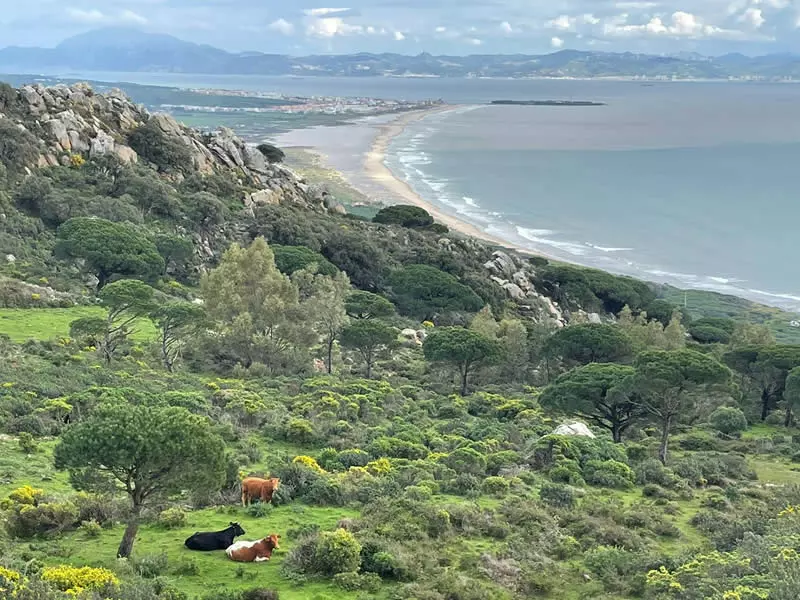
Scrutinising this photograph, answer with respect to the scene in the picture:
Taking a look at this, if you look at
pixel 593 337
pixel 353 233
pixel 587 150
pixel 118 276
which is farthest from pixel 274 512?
pixel 587 150

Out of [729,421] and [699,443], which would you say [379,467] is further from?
[729,421]

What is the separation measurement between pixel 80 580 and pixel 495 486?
1090 cm

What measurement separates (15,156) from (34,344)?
105 ft

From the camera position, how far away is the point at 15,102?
206 feet

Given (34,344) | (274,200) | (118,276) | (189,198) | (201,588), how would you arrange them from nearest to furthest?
1. (201,588)
2. (34,344)
3. (118,276)
4. (189,198)
5. (274,200)

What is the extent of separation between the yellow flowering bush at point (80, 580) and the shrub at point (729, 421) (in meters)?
26.6

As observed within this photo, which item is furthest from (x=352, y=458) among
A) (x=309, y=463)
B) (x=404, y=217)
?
(x=404, y=217)

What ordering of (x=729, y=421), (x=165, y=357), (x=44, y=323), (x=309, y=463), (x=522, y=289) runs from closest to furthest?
(x=309, y=463)
(x=729, y=421)
(x=165, y=357)
(x=44, y=323)
(x=522, y=289)

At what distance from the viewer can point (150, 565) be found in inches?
487

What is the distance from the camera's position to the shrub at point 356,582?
12406 mm

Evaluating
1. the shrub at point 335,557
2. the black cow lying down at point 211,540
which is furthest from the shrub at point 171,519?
the shrub at point 335,557

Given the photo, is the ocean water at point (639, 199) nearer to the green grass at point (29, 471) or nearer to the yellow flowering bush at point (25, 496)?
the green grass at point (29, 471)

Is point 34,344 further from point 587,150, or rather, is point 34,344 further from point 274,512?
point 587,150

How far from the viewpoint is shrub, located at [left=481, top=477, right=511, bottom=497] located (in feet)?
62.5
